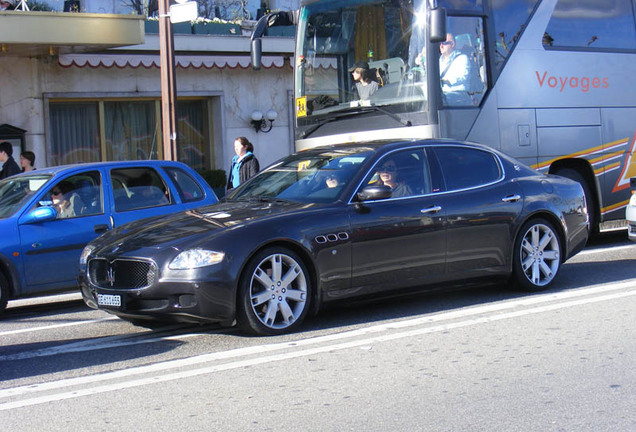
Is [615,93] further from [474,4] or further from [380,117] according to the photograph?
[380,117]

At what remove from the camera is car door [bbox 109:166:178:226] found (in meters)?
9.73

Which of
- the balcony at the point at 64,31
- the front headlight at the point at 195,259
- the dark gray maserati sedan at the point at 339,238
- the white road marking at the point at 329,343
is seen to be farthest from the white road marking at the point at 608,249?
the balcony at the point at 64,31

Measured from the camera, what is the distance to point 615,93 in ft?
43.2

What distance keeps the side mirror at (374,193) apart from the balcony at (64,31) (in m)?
8.62

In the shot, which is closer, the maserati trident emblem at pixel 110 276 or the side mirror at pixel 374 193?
the maserati trident emblem at pixel 110 276

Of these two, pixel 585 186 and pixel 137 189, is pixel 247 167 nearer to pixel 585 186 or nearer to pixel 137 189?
pixel 137 189

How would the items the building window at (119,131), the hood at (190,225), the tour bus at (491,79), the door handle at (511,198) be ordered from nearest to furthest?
the hood at (190,225)
the door handle at (511,198)
the tour bus at (491,79)
the building window at (119,131)

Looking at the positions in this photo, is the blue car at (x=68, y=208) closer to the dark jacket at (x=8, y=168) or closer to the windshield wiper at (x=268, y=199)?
the windshield wiper at (x=268, y=199)

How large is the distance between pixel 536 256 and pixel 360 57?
4.42 m

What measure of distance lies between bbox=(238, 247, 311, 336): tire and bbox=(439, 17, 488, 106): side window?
4.79 metres

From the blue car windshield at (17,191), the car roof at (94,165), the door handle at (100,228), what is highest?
the car roof at (94,165)

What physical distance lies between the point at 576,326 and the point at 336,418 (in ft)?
9.85

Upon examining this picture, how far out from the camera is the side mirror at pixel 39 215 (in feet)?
29.7

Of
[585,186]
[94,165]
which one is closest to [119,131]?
[94,165]
